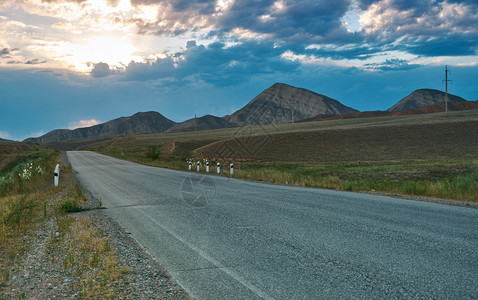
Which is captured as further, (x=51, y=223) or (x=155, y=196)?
(x=155, y=196)

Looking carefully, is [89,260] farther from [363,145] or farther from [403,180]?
[363,145]

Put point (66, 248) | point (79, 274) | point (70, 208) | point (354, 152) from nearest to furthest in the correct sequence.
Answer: point (79, 274) < point (66, 248) < point (70, 208) < point (354, 152)

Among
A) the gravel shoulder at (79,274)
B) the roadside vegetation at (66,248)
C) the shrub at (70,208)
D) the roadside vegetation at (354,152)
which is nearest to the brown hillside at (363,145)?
the roadside vegetation at (354,152)

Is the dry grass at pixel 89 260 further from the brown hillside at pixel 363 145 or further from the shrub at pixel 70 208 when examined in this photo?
the brown hillside at pixel 363 145

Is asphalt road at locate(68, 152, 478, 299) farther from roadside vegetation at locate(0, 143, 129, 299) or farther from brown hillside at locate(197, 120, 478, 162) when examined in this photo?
brown hillside at locate(197, 120, 478, 162)

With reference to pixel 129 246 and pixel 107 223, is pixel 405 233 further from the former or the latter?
pixel 107 223

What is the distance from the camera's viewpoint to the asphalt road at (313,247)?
4.25 metres

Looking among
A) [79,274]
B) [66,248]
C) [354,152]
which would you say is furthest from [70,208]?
[354,152]

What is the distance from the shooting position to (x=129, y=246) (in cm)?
641

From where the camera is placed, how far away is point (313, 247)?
5.86m

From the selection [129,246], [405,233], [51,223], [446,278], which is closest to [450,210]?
[405,233]

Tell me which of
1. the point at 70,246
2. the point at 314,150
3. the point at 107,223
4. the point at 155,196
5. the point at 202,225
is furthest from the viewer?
the point at 314,150

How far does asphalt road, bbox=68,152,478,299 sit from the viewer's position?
14.0 ft

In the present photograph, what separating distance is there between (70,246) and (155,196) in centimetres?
642
